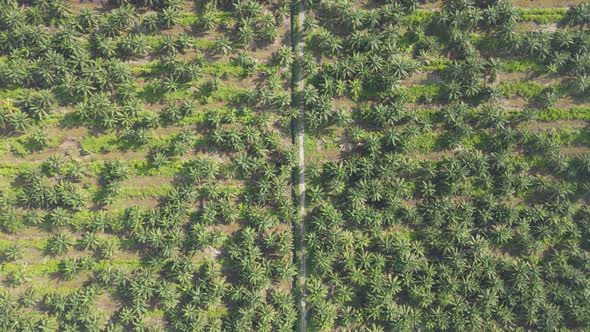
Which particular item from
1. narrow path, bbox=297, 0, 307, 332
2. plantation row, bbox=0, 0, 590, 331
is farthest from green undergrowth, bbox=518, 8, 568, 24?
narrow path, bbox=297, 0, 307, 332

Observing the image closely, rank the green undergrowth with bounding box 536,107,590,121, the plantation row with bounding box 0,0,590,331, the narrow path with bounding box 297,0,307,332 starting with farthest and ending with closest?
the green undergrowth with bounding box 536,107,590,121 < the narrow path with bounding box 297,0,307,332 < the plantation row with bounding box 0,0,590,331

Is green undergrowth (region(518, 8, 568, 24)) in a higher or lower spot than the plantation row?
higher

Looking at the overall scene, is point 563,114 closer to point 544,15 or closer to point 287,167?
point 544,15

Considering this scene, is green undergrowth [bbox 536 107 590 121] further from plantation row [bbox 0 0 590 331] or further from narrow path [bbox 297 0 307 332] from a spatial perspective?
narrow path [bbox 297 0 307 332]

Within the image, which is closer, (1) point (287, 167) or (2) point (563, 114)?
(1) point (287, 167)

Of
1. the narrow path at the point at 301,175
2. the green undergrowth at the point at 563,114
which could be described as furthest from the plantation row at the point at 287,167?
the narrow path at the point at 301,175

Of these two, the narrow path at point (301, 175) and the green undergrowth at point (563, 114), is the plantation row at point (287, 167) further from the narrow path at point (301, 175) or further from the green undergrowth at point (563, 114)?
the narrow path at point (301, 175)

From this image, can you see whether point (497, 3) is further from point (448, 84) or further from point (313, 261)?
point (313, 261)

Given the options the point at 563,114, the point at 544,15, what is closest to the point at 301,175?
the point at 563,114

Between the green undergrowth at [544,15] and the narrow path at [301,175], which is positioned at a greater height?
the green undergrowth at [544,15]

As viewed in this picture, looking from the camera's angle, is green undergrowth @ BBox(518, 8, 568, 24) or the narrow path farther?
green undergrowth @ BBox(518, 8, 568, 24)

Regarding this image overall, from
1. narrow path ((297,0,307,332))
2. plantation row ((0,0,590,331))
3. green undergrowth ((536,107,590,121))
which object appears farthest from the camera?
green undergrowth ((536,107,590,121))

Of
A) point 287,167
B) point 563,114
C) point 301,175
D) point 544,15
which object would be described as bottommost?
point 301,175

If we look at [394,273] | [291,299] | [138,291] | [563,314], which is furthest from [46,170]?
[563,314]
